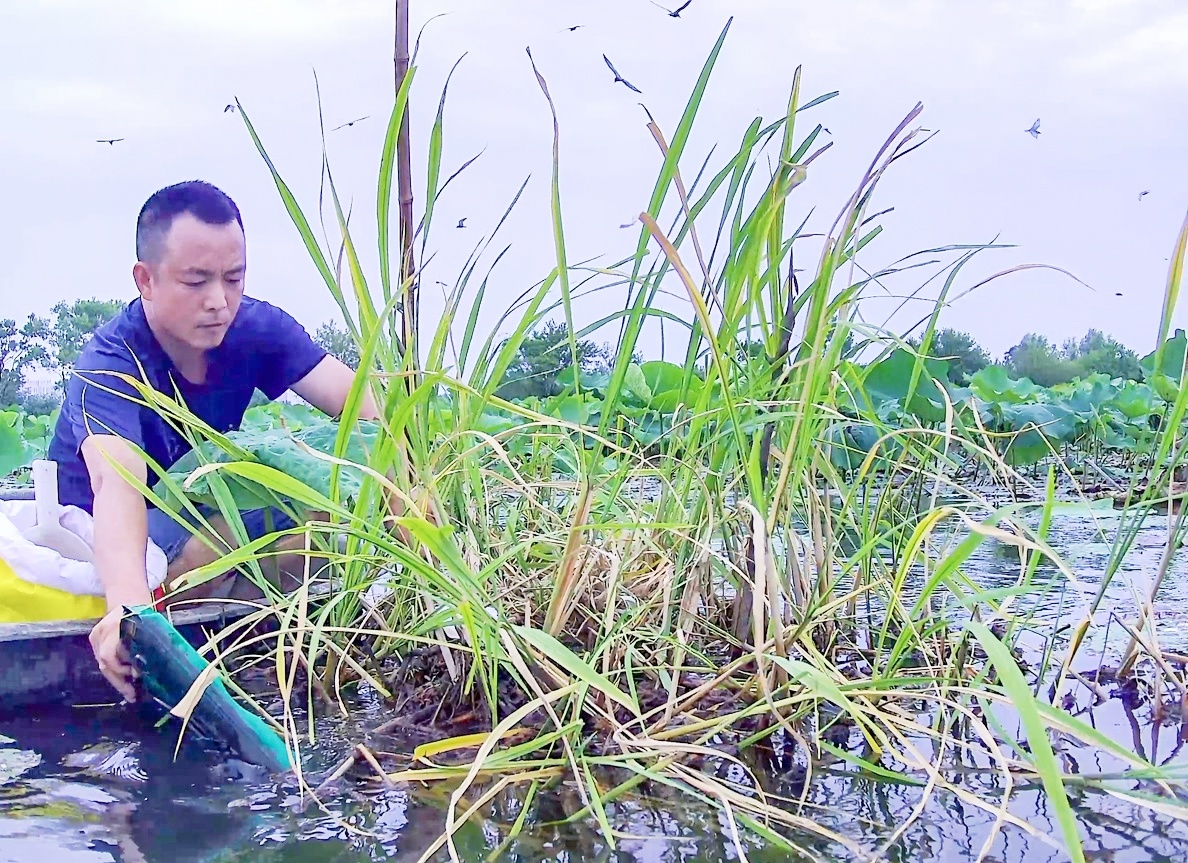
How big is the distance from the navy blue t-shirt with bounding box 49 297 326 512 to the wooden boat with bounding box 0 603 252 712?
31cm

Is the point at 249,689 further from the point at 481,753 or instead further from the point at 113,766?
the point at 481,753

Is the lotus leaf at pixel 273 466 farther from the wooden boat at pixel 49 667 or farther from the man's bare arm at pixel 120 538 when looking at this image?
the wooden boat at pixel 49 667

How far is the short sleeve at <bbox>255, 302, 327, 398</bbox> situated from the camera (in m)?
1.86

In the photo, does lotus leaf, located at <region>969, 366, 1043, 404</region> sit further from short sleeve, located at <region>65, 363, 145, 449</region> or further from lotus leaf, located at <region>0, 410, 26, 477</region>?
short sleeve, located at <region>65, 363, 145, 449</region>

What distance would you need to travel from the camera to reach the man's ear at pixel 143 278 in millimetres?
1599

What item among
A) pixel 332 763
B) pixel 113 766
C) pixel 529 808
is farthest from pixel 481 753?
pixel 113 766

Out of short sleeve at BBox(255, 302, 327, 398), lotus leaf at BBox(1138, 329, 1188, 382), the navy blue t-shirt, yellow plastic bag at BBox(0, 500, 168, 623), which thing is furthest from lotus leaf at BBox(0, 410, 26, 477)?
lotus leaf at BBox(1138, 329, 1188, 382)

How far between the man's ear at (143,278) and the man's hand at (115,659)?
586mm

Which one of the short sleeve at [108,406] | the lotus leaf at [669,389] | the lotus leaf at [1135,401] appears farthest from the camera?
the lotus leaf at [1135,401]

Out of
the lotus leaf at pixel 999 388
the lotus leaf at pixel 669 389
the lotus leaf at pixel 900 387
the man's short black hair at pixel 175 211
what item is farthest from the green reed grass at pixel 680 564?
the lotus leaf at pixel 999 388

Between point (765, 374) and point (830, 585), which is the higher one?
point (765, 374)

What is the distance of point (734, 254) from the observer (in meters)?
1.06

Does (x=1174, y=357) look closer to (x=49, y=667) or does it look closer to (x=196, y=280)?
(x=196, y=280)

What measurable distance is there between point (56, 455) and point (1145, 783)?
1610 millimetres
